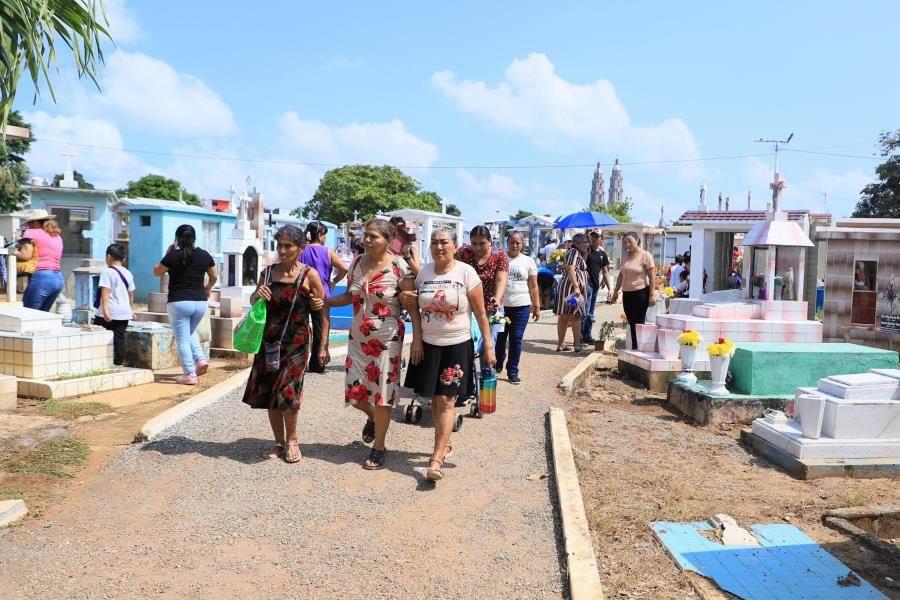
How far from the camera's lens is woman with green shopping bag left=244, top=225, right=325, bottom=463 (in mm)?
5082

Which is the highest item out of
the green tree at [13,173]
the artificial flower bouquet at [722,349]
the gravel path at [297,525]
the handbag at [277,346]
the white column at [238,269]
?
the green tree at [13,173]

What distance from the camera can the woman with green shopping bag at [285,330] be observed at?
5082 millimetres

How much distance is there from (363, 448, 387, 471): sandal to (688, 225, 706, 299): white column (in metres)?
13.1

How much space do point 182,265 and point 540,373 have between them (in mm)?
4113

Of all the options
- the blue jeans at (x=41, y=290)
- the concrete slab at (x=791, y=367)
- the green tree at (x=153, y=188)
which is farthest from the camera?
the green tree at (x=153, y=188)

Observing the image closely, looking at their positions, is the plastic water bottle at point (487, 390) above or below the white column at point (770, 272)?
below

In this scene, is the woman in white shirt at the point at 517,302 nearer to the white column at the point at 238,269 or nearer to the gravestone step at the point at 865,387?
the gravestone step at the point at 865,387

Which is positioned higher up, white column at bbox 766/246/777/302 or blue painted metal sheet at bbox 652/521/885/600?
white column at bbox 766/246/777/302

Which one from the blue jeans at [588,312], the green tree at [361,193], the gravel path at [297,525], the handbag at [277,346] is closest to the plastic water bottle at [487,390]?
the gravel path at [297,525]

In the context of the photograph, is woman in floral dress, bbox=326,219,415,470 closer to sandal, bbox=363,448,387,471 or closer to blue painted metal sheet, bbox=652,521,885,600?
sandal, bbox=363,448,387,471

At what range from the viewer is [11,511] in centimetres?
422

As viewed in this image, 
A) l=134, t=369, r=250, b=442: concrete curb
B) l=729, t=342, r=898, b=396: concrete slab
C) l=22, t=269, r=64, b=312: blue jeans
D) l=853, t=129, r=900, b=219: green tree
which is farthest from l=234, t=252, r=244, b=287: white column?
l=853, t=129, r=900, b=219: green tree

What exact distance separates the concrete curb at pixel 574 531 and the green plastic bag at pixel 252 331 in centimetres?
208

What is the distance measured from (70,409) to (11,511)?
2.85 metres
